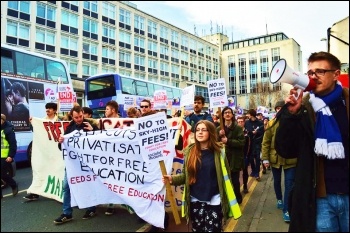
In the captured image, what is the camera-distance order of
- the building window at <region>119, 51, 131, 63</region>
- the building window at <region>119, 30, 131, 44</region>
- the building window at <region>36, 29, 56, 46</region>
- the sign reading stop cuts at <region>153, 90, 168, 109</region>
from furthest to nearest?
the building window at <region>119, 30, 131, 44</region> → the building window at <region>119, 51, 131, 63</region> → the building window at <region>36, 29, 56, 46</region> → the sign reading stop cuts at <region>153, 90, 168, 109</region>

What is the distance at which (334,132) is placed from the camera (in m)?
2.03

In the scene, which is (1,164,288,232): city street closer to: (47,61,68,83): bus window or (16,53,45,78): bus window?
(16,53,45,78): bus window

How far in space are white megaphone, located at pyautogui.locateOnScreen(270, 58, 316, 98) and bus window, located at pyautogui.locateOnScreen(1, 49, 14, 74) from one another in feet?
30.0

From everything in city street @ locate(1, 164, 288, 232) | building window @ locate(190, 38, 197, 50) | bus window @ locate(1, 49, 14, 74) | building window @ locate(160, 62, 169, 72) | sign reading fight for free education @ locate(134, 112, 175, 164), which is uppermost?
building window @ locate(190, 38, 197, 50)

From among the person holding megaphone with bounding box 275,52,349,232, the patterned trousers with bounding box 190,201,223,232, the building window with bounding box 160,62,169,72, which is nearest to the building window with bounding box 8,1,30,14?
the building window with bounding box 160,62,169,72

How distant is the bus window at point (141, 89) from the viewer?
62.5 ft

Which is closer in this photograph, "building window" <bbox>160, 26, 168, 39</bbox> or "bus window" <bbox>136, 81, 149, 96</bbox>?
"bus window" <bbox>136, 81, 149, 96</bbox>

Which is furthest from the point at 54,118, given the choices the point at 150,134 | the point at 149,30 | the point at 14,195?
the point at 149,30

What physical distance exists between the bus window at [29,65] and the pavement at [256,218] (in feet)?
25.2

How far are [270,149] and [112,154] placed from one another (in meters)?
2.56

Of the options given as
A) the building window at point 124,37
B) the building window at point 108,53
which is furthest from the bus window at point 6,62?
the building window at point 124,37

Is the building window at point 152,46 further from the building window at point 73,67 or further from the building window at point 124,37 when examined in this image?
the building window at point 73,67

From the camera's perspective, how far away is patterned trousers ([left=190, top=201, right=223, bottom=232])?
3.05 metres

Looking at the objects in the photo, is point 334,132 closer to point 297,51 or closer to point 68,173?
point 68,173
